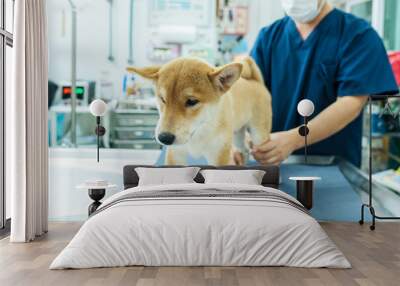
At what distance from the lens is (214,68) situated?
618 centimetres

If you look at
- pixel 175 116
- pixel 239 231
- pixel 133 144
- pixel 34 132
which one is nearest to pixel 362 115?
pixel 175 116

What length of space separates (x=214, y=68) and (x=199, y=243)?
289cm

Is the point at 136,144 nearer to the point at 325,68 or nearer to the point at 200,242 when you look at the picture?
the point at 325,68

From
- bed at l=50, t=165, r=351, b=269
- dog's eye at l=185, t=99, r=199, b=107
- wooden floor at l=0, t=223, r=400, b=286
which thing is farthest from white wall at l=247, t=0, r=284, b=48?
bed at l=50, t=165, r=351, b=269

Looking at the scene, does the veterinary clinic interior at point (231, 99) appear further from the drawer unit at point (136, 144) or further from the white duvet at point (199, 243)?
the white duvet at point (199, 243)

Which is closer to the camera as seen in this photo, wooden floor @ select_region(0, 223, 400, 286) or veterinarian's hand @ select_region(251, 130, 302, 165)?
wooden floor @ select_region(0, 223, 400, 286)

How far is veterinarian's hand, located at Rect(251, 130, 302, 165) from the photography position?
625 cm

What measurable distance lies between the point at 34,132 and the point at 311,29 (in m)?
3.23

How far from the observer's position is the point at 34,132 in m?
5.07

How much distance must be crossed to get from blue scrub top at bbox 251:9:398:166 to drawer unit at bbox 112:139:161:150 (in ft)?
4.54

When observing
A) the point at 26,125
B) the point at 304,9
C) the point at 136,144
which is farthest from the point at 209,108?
the point at 26,125

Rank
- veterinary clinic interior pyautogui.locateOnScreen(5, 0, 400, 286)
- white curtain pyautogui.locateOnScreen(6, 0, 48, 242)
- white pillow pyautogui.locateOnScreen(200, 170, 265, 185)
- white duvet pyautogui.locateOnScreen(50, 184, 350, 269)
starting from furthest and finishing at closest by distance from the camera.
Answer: veterinary clinic interior pyautogui.locateOnScreen(5, 0, 400, 286)
white pillow pyautogui.locateOnScreen(200, 170, 265, 185)
white curtain pyautogui.locateOnScreen(6, 0, 48, 242)
white duvet pyautogui.locateOnScreen(50, 184, 350, 269)

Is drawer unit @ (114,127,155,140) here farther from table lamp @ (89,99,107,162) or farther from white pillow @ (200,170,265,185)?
white pillow @ (200,170,265,185)

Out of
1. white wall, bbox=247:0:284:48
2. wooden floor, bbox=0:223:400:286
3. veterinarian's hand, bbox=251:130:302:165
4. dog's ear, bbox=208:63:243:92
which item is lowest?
wooden floor, bbox=0:223:400:286
